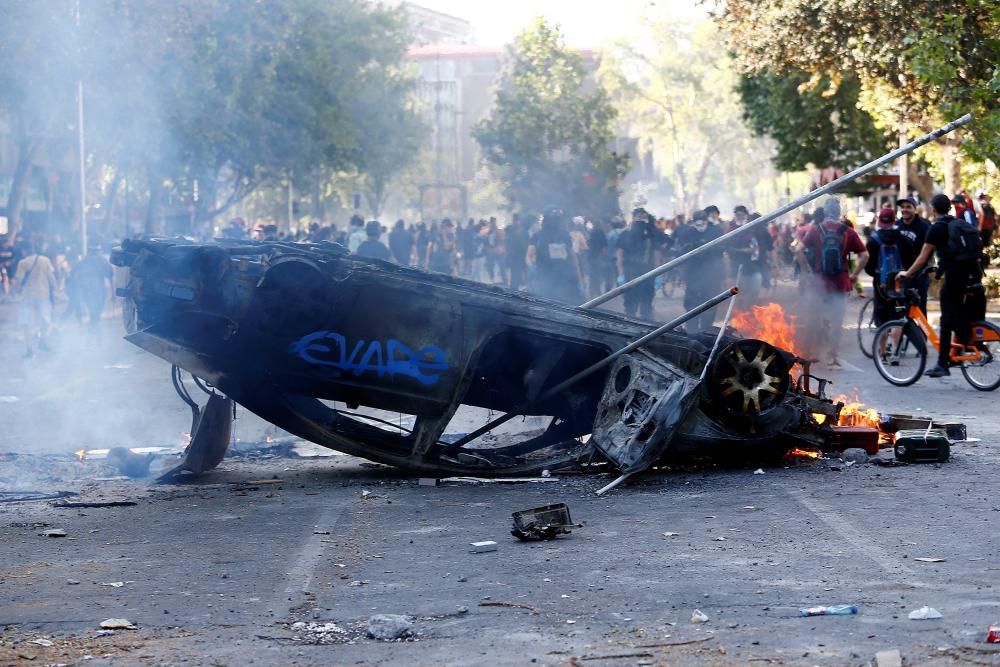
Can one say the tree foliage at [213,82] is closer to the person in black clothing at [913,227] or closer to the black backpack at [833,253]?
the black backpack at [833,253]

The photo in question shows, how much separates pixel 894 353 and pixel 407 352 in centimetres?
746

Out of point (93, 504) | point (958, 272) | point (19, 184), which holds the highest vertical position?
point (19, 184)

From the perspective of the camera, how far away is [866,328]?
1980cm

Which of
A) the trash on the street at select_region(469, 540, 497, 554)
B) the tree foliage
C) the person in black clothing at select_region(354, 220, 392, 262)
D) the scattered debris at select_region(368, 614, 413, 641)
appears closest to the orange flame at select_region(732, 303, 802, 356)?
the trash on the street at select_region(469, 540, 497, 554)

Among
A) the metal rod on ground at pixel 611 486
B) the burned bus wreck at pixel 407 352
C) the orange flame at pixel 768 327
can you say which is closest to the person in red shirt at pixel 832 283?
the orange flame at pixel 768 327

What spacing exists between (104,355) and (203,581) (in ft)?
48.8

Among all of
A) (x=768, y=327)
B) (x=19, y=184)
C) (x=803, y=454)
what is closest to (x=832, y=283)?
(x=768, y=327)

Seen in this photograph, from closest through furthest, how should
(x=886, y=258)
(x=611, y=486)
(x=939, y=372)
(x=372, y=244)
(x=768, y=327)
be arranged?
(x=611, y=486) < (x=768, y=327) < (x=939, y=372) < (x=886, y=258) < (x=372, y=244)

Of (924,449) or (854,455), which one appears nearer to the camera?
(924,449)

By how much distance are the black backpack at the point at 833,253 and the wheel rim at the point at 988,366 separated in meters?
3.17

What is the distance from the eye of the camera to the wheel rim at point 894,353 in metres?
15.1

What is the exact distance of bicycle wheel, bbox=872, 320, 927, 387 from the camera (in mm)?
14945

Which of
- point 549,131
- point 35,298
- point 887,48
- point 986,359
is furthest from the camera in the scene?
point 549,131

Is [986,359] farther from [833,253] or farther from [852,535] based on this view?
[852,535]
